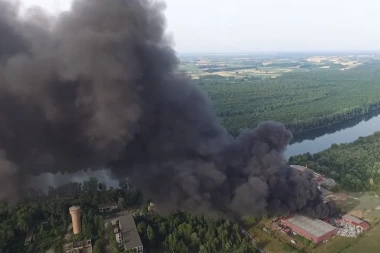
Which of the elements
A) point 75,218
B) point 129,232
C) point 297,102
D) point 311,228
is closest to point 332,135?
point 297,102

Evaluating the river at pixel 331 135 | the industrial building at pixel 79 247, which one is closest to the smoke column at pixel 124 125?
the industrial building at pixel 79 247

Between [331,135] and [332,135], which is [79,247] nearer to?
[331,135]

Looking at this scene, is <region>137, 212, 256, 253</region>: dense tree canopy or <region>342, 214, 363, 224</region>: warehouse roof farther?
<region>342, 214, 363, 224</region>: warehouse roof

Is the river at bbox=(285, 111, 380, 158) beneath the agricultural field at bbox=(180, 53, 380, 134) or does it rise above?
beneath

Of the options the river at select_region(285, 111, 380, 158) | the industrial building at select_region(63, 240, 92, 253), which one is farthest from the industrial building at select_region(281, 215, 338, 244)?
the river at select_region(285, 111, 380, 158)

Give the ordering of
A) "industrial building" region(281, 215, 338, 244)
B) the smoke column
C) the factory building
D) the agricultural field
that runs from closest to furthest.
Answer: the smoke column < "industrial building" region(281, 215, 338, 244) < the factory building < the agricultural field

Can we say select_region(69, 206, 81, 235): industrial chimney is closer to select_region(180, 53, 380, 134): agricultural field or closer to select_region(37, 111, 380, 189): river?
select_region(37, 111, 380, 189): river
